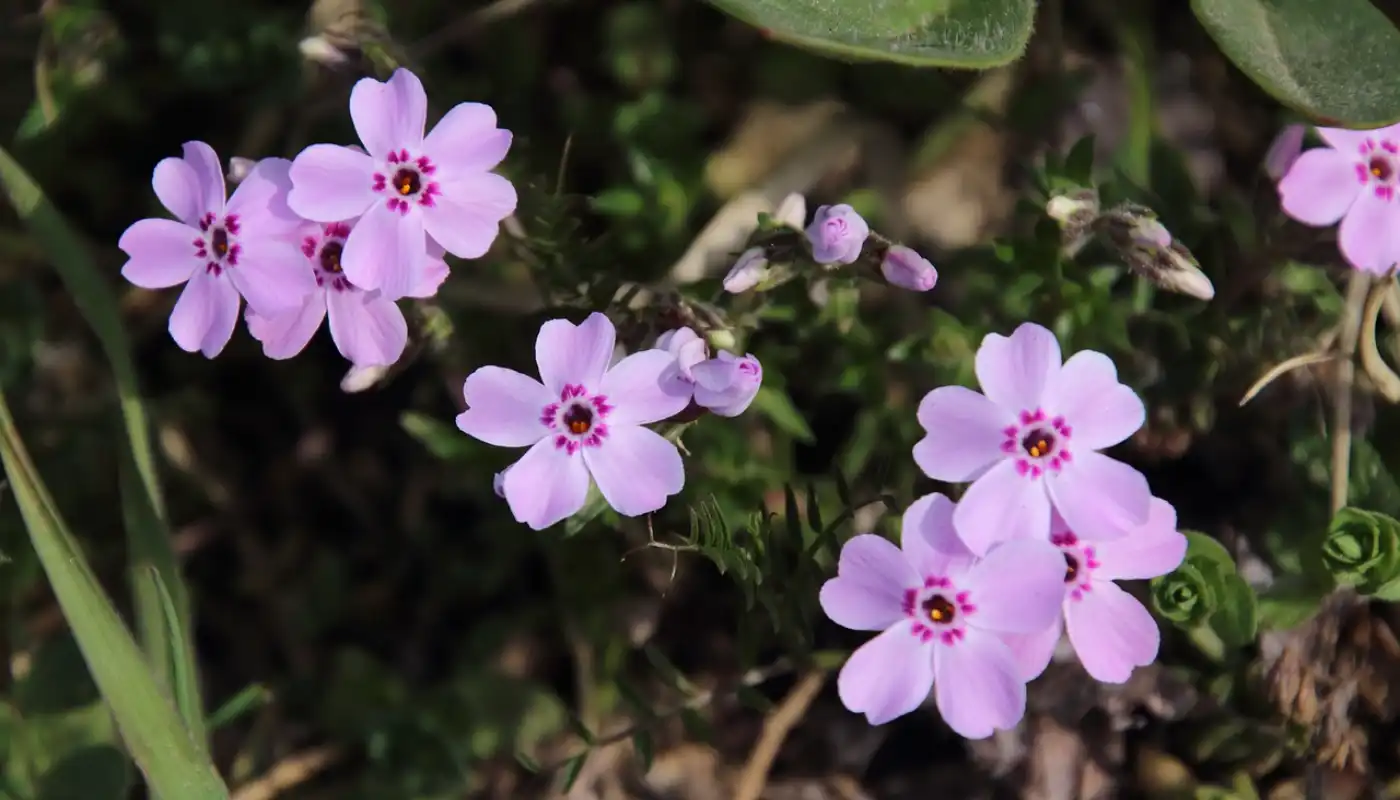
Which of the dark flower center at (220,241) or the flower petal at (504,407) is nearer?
the flower petal at (504,407)

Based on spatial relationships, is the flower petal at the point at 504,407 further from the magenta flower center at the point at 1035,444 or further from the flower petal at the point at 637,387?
the magenta flower center at the point at 1035,444

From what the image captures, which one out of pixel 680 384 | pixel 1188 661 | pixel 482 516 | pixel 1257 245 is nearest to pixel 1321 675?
pixel 1188 661

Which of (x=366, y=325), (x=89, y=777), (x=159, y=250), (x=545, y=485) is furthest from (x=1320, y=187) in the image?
(x=89, y=777)

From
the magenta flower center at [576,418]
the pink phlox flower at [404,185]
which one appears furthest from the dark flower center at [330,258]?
the magenta flower center at [576,418]

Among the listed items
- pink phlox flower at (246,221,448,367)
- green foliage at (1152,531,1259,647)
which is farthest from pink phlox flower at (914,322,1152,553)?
pink phlox flower at (246,221,448,367)

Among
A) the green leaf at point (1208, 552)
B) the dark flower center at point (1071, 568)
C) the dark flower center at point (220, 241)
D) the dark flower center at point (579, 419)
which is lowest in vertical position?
the green leaf at point (1208, 552)

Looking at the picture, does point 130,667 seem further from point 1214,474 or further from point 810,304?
point 1214,474

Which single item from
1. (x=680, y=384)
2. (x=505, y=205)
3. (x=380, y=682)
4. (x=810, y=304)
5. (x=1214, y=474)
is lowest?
(x=380, y=682)
